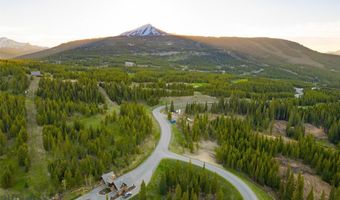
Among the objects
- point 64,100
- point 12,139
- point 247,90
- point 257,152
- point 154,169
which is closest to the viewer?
point 154,169

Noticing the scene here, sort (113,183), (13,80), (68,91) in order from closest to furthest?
(113,183) < (68,91) < (13,80)

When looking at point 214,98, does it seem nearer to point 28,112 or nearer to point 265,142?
point 265,142

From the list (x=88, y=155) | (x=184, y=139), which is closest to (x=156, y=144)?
(x=184, y=139)

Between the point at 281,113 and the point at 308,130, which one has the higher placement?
the point at 281,113

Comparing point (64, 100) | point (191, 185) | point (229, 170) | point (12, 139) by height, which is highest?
point (64, 100)

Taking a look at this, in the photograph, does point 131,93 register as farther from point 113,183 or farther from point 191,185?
point 191,185

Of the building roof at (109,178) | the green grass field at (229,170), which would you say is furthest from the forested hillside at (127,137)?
the building roof at (109,178)

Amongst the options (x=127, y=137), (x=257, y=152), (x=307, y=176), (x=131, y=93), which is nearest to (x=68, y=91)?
(x=131, y=93)
